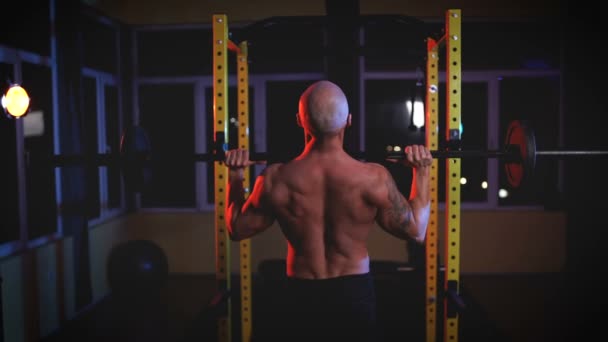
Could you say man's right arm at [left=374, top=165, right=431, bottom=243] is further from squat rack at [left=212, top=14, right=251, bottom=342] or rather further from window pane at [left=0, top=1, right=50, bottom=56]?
window pane at [left=0, top=1, right=50, bottom=56]

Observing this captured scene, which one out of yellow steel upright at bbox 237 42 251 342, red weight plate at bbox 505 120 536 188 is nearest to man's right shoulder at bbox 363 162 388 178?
red weight plate at bbox 505 120 536 188

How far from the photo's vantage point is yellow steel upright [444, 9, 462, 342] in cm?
201

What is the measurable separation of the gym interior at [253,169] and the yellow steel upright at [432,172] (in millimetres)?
296

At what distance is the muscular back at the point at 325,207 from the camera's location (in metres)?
1.66

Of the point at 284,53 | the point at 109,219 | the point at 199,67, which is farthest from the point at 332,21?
the point at 109,219

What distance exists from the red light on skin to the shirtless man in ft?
3.71

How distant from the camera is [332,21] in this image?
2.48 meters

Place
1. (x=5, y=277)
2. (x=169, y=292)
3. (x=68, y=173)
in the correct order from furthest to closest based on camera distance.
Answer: (x=169, y=292) < (x=68, y=173) < (x=5, y=277)

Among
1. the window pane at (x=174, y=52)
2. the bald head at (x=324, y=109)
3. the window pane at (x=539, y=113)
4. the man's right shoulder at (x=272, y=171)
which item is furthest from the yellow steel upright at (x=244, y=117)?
the window pane at (x=539, y=113)

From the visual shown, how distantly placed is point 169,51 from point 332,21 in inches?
118

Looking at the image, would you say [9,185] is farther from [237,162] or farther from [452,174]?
[452,174]

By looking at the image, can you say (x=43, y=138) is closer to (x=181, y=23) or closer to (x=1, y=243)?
(x=1, y=243)

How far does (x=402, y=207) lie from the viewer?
1.74m

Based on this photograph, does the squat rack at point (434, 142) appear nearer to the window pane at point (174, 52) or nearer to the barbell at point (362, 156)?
the barbell at point (362, 156)
